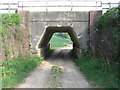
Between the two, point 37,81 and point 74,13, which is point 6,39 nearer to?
point 37,81

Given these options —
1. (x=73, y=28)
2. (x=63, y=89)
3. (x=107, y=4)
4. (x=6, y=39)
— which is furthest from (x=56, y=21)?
(x=63, y=89)

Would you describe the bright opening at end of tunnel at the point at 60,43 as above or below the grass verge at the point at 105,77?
below

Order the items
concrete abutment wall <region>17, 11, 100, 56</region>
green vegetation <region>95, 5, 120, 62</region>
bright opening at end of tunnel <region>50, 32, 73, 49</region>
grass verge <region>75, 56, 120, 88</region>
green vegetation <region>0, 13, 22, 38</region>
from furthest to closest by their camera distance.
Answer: bright opening at end of tunnel <region>50, 32, 73, 49</region>, concrete abutment wall <region>17, 11, 100, 56</region>, green vegetation <region>0, 13, 22, 38</region>, green vegetation <region>95, 5, 120, 62</region>, grass verge <region>75, 56, 120, 88</region>

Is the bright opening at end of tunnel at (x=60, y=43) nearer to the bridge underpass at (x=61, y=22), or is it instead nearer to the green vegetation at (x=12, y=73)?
the bridge underpass at (x=61, y=22)

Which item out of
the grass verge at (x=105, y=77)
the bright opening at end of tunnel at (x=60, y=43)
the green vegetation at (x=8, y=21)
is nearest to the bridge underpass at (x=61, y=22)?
the green vegetation at (x=8, y=21)

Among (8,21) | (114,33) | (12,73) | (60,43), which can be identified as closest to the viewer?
(114,33)

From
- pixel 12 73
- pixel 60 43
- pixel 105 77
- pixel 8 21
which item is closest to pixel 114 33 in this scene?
pixel 105 77

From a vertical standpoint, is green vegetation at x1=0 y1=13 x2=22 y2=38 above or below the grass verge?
above

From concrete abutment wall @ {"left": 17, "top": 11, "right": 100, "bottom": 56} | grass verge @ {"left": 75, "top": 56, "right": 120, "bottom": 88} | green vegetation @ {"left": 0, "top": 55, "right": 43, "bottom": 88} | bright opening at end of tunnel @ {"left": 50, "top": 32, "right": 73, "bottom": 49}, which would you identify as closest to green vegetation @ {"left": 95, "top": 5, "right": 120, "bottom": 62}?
grass verge @ {"left": 75, "top": 56, "right": 120, "bottom": 88}

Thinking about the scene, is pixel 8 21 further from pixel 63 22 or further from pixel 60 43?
pixel 60 43

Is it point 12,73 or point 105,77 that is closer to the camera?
point 105,77

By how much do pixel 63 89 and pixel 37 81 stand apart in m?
1.75

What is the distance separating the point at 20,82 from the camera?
8.09 m

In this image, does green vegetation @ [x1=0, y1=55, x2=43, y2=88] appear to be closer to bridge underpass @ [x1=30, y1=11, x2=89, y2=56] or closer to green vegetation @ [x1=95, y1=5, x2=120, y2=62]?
bridge underpass @ [x1=30, y1=11, x2=89, y2=56]
